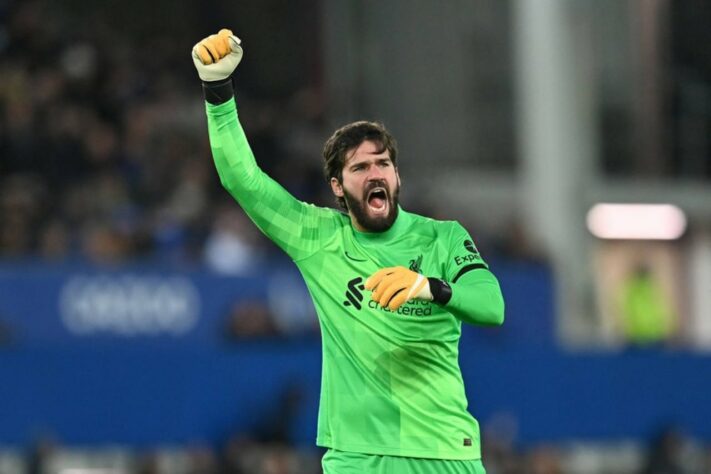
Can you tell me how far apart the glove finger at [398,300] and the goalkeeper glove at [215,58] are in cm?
134

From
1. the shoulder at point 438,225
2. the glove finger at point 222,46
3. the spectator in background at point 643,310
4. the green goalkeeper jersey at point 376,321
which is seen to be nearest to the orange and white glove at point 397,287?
the green goalkeeper jersey at point 376,321

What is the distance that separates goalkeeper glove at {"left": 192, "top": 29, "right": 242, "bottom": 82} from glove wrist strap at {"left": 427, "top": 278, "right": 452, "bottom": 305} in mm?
1297

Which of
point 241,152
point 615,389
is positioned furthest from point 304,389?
point 241,152

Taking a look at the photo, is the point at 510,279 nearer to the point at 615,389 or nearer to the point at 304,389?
the point at 615,389

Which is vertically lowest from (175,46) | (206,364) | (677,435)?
(677,435)

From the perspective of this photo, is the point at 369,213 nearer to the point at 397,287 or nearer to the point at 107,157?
the point at 397,287

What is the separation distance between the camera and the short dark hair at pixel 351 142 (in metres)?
6.72

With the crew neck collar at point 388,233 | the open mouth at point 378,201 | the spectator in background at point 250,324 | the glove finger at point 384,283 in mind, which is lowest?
the spectator in background at point 250,324

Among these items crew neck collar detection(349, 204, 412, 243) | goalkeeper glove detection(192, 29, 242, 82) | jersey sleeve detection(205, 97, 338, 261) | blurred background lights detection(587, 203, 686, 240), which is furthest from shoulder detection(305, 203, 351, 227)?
blurred background lights detection(587, 203, 686, 240)

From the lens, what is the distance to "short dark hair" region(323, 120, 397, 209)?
672cm

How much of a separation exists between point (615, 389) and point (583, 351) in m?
0.50

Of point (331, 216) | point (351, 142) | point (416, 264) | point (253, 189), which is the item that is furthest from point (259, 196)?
point (416, 264)

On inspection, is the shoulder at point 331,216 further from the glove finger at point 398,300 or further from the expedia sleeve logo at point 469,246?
the glove finger at point 398,300

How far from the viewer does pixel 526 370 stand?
54.0ft
